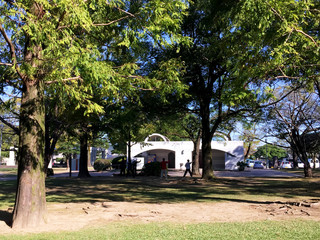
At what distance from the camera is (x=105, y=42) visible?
1105 centimetres

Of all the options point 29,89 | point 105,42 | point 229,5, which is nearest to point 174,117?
point 105,42

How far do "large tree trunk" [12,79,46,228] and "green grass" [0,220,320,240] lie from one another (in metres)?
0.83

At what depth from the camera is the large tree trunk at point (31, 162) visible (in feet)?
24.7

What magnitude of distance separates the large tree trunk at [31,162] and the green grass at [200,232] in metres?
0.83

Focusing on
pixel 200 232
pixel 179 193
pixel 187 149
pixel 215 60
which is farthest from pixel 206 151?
pixel 187 149

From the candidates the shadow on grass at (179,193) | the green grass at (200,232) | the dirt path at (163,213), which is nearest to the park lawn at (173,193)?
the shadow on grass at (179,193)

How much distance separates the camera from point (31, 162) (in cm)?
764

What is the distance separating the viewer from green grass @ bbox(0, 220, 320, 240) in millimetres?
6461

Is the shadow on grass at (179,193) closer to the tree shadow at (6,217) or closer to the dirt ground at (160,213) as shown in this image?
the dirt ground at (160,213)

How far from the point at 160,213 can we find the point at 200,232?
253cm

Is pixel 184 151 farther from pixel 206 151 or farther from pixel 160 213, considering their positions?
pixel 160 213

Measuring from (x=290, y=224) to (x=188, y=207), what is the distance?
3563 millimetres

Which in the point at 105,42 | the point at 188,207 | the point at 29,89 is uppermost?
the point at 105,42

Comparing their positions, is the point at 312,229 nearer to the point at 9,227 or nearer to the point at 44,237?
the point at 44,237
